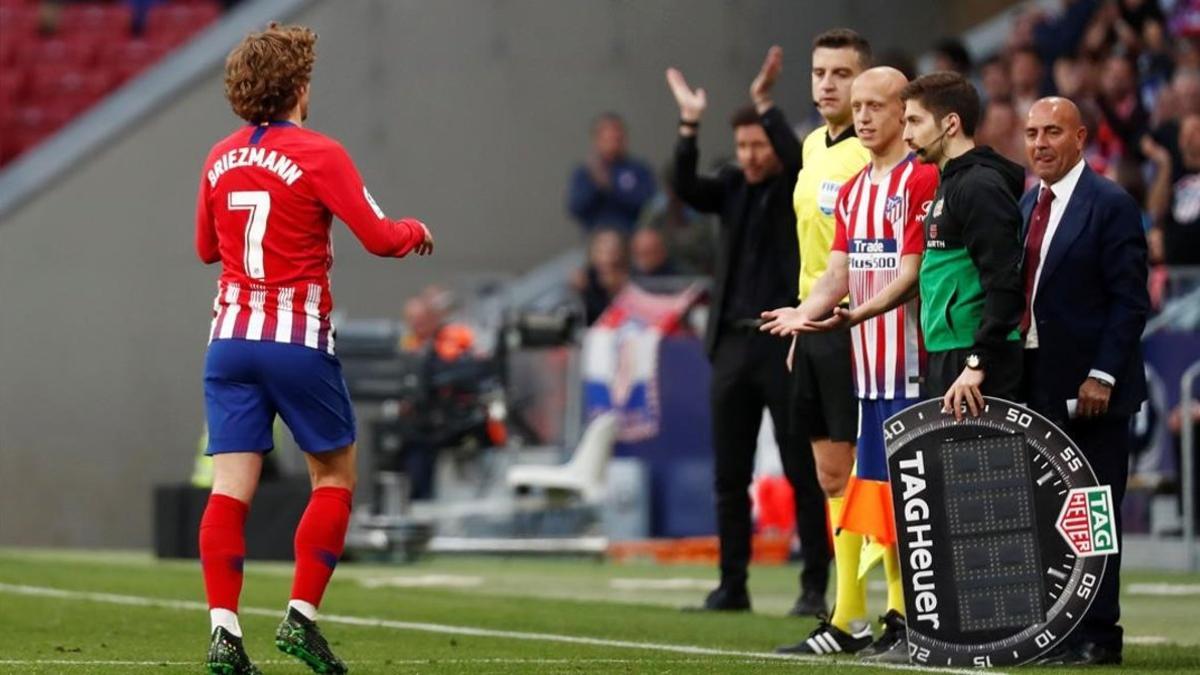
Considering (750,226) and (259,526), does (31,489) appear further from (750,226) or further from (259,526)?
(750,226)

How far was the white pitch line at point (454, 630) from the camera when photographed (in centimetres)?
778

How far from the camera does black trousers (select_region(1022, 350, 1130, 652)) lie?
7.86 meters

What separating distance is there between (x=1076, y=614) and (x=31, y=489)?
534 inches

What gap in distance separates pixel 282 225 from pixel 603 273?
1114 cm

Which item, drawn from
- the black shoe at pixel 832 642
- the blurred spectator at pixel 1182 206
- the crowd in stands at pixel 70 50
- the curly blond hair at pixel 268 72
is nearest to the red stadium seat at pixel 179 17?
the crowd in stands at pixel 70 50

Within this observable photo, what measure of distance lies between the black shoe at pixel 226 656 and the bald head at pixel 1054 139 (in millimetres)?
3130

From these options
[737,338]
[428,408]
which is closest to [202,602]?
[737,338]

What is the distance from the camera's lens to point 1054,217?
807 centimetres

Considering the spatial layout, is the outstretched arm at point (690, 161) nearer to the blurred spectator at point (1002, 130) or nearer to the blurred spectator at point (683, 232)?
the blurred spectator at point (1002, 130)

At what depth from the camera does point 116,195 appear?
20047 mm

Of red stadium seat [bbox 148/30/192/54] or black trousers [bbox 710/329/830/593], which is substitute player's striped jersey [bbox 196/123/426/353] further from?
→ red stadium seat [bbox 148/30/192/54]

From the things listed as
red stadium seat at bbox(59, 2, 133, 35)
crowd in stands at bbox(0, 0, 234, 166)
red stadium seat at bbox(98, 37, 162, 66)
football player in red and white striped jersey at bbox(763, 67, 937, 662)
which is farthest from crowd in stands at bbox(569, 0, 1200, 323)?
red stadium seat at bbox(59, 2, 133, 35)

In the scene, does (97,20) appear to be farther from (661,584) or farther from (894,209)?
(894,209)

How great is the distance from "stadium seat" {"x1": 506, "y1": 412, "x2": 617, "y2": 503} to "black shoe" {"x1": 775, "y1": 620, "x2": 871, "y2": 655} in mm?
8262
